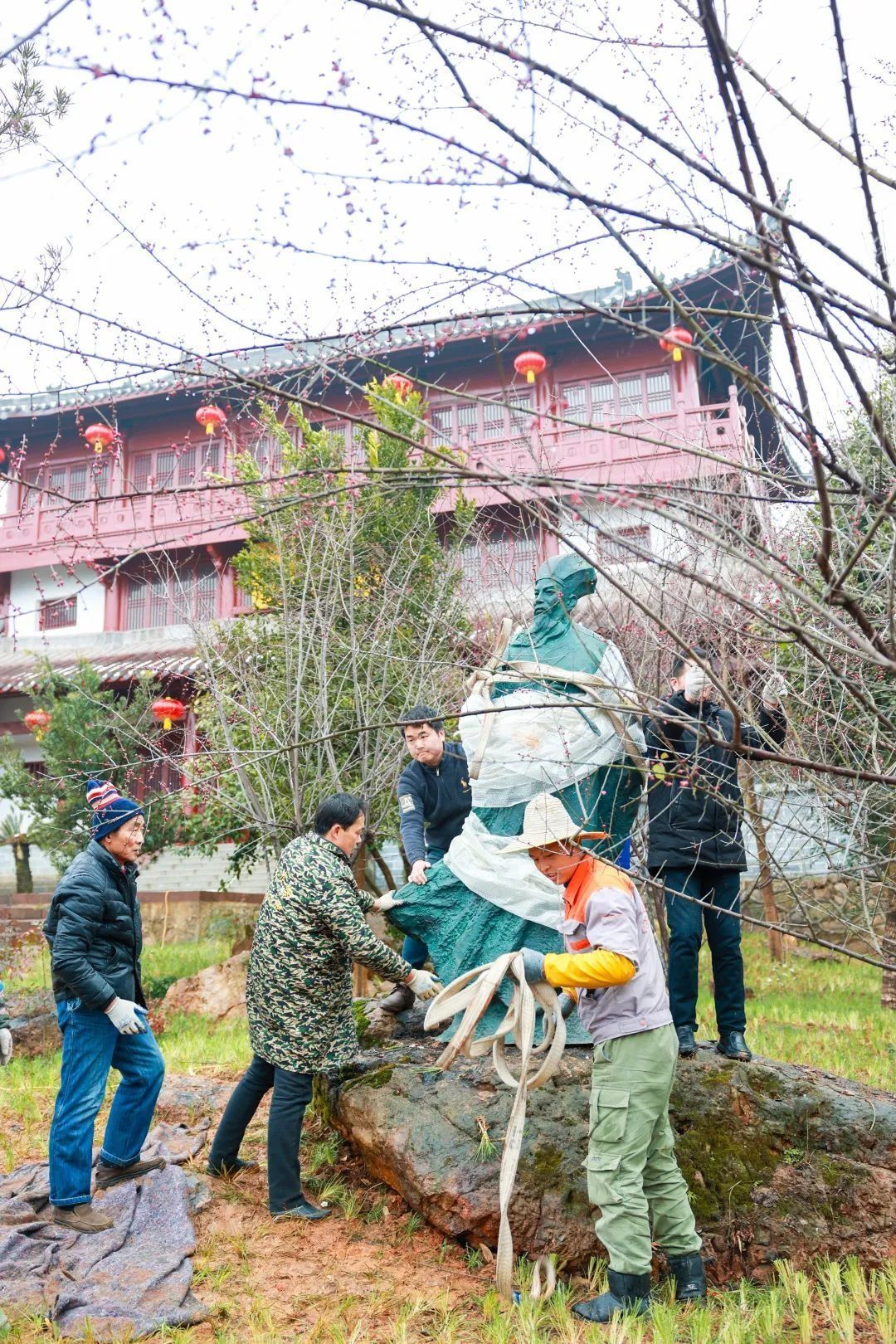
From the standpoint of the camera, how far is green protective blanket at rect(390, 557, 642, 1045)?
189 inches

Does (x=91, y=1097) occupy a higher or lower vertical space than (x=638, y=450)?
lower

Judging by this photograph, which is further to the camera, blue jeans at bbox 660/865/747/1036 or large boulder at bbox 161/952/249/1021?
large boulder at bbox 161/952/249/1021

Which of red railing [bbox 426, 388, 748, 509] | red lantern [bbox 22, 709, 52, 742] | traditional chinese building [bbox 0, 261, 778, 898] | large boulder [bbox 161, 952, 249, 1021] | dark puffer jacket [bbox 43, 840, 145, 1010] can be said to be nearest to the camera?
dark puffer jacket [bbox 43, 840, 145, 1010]

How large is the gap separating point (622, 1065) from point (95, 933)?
228cm

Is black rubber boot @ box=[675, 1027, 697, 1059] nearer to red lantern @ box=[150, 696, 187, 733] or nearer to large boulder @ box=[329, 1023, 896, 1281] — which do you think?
large boulder @ box=[329, 1023, 896, 1281]

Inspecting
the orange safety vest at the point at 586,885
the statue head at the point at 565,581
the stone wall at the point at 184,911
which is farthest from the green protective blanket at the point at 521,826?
the stone wall at the point at 184,911

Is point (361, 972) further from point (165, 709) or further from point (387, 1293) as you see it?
point (165, 709)

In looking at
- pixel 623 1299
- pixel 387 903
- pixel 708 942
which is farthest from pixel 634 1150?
pixel 387 903

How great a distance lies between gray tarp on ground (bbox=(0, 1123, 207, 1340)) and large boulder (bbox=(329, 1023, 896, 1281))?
87 cm

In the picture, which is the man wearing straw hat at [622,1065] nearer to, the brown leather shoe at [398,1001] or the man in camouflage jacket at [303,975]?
the man in camouflage jacket at [303,975]

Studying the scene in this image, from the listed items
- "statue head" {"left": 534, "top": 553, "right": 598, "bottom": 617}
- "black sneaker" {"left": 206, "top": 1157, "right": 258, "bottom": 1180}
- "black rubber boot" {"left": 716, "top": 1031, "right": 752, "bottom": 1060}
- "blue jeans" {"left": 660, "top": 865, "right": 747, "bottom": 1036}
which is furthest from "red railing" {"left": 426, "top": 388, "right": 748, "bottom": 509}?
"black sneaker" {"left": 206, "top": 1157, "right": 258, "bottom": 1180}

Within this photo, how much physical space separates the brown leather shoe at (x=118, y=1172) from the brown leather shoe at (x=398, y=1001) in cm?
138

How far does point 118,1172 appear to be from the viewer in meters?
4.59

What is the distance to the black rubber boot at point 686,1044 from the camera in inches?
186
